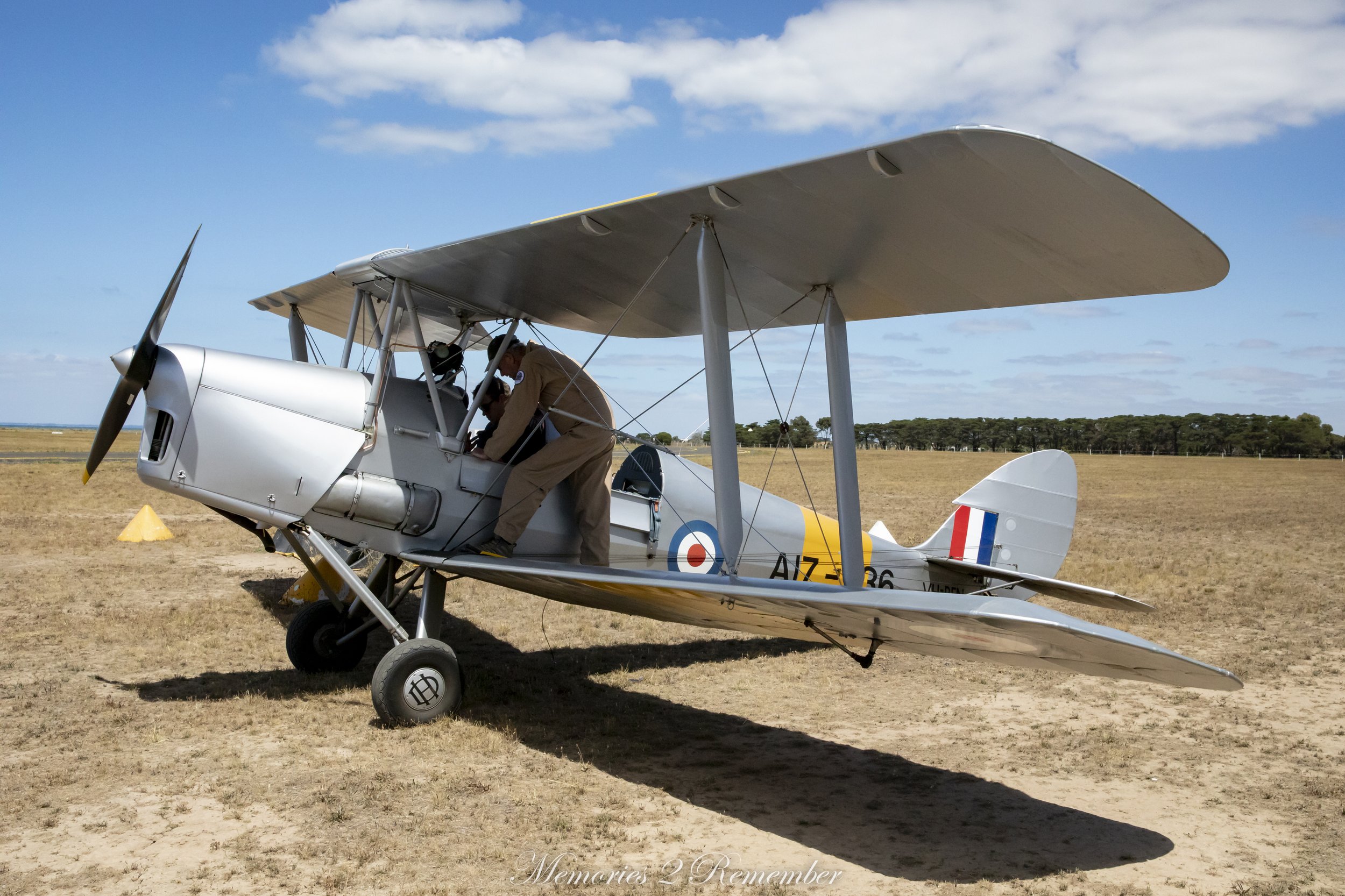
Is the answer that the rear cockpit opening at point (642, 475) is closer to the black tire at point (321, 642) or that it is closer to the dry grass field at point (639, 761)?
the dry grass field at point (639, 761)

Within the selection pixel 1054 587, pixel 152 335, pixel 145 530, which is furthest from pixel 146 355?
pixel 145 530

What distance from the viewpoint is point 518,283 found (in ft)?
20.0

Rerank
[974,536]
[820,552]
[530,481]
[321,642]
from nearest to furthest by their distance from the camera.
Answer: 1. [530,481]
2. [321,642]
3. [820,552]
4. [974,536]

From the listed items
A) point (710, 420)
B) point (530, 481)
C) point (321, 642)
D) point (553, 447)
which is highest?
point (710, 420)

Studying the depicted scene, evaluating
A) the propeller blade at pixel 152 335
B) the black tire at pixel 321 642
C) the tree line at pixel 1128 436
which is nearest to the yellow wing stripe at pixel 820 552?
the black tire at pixel 321 642

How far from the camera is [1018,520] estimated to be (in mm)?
7766

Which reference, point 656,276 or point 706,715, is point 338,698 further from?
point 656,276

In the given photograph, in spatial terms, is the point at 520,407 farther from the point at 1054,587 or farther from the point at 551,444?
the point at 1054,587

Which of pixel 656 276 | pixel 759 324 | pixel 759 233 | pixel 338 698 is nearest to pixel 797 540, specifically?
pixel 759 324

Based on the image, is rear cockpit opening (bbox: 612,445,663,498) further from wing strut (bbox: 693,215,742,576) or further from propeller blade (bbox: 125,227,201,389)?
propeller blade (bbox: 125,227,201,389)

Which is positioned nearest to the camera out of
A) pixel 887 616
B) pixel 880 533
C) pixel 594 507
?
pixel 887 616

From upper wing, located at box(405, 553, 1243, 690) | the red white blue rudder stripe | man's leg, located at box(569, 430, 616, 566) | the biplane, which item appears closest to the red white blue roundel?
the biplane

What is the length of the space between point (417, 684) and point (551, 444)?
5.61 feet

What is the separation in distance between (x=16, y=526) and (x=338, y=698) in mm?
11261
